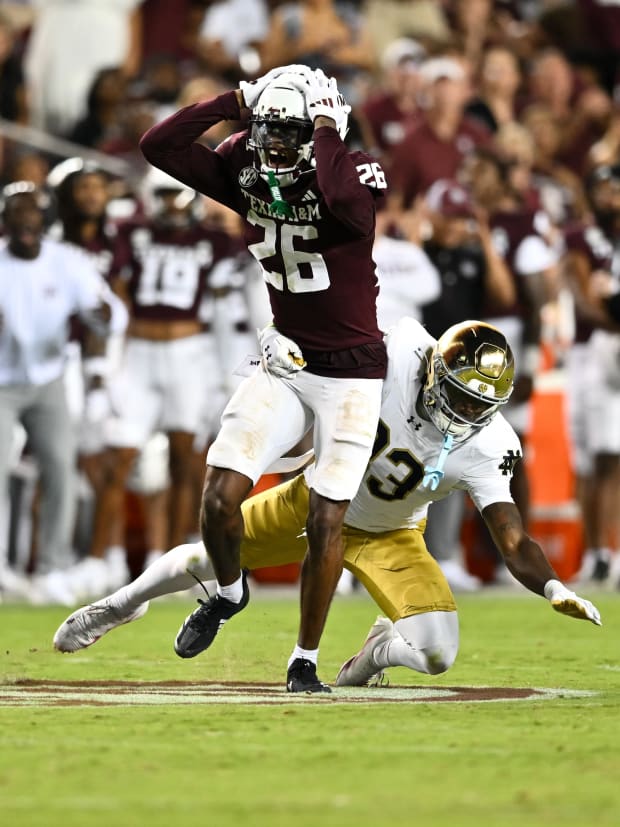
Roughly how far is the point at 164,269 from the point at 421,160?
235 centimetres

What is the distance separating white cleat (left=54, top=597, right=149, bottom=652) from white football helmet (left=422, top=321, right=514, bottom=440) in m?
1.39

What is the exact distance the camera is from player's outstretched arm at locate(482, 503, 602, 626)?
6.01 metres

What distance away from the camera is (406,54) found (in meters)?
13.9

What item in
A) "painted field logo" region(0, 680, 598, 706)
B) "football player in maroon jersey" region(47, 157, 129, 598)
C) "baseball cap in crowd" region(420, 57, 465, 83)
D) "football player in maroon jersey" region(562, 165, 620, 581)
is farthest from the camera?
"baseball cap in crowd" region(420, 57, 465, 83)

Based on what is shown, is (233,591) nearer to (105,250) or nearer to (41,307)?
(41,307)

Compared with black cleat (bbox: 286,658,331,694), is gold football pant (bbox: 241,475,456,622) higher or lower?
higher

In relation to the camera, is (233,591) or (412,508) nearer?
(233,591)

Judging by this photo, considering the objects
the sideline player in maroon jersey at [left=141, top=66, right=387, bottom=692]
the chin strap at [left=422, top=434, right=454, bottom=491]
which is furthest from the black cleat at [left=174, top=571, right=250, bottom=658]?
the chin strap at [left=422, top=434, right=454, bottom=491]

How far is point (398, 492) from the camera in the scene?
655 centimetres

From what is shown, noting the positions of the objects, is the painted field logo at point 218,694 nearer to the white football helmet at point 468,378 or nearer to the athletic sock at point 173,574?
the athletic sock at point 173,574

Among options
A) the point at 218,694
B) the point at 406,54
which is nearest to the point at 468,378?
the point at 218,694

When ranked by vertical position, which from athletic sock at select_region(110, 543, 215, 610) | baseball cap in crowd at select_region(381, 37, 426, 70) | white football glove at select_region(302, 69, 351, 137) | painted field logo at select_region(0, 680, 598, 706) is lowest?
painted field logo at select_region(0, 680, 598, 706)

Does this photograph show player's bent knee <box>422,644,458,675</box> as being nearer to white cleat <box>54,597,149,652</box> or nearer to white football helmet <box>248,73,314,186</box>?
white cleat <box>54,597,149,652</box>

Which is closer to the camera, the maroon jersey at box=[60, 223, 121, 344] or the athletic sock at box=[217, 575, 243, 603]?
the athletic sock at box=[217, 575, 243, 603]
